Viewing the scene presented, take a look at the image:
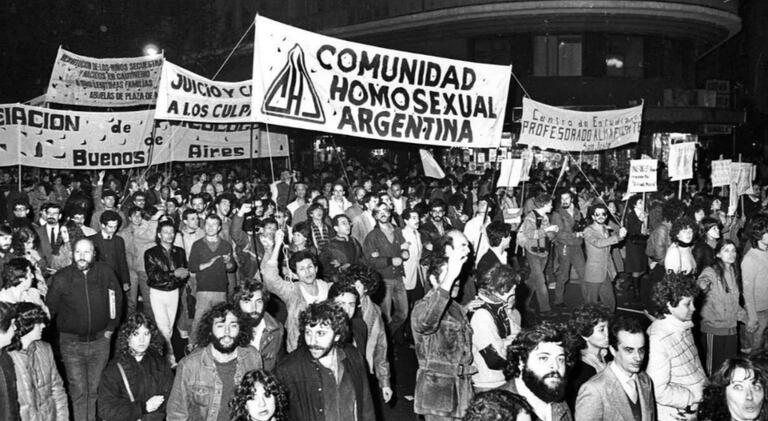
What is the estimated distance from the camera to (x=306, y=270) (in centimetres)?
627

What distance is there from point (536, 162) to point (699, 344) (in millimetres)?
21640

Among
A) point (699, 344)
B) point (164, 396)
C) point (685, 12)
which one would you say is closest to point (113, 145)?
point (164, 396)

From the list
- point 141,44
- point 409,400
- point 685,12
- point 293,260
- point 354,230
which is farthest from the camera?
point 141,44

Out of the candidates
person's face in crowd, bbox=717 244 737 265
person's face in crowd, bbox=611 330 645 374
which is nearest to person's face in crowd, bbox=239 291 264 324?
person's face in crowd, bbox=611 330 645 374

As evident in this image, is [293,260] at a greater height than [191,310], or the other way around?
[293,260]

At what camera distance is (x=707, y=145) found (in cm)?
3528

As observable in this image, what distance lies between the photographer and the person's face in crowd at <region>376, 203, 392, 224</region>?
9477mm

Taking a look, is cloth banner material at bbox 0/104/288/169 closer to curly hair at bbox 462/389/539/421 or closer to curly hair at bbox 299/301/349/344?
curly hair at bbox 299/301/349/344

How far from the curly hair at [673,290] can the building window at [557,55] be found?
25752 mm

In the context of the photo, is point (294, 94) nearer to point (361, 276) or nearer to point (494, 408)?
point (361, 276)

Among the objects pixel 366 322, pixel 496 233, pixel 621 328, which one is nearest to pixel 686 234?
pixel 496 233

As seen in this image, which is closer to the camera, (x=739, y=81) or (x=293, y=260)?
(x=293, y=260)

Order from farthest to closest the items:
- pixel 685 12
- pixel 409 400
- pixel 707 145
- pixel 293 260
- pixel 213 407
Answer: pixel 707 145 < pixel 685 12 < pixel 409 400 < pixel 293 260 < pixel 213 407

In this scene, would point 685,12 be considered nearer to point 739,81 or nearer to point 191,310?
point 739,81
